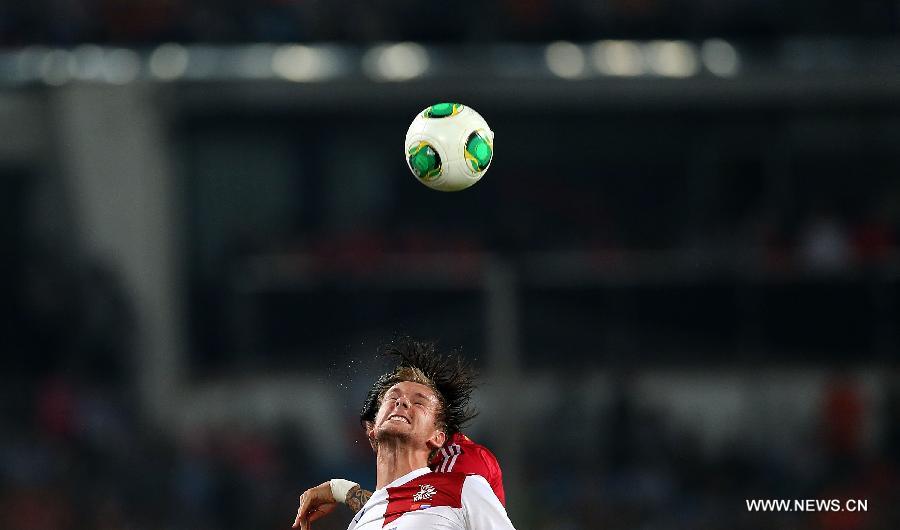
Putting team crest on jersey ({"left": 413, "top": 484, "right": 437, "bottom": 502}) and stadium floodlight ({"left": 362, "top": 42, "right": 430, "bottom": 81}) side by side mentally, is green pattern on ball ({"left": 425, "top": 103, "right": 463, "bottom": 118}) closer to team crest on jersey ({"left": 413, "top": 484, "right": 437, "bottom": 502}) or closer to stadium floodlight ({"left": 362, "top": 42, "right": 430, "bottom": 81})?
team crest on jersey ({"left": 413, "top": 484, "right": 437, "bottom": 502})

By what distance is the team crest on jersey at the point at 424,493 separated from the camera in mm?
5664

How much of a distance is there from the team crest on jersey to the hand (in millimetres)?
392

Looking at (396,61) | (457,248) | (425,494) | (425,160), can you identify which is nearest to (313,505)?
(425,494)

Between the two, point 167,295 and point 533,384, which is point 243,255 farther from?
point 533,384

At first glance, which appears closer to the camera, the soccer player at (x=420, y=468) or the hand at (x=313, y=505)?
the soccer player at (x=420, y=468)

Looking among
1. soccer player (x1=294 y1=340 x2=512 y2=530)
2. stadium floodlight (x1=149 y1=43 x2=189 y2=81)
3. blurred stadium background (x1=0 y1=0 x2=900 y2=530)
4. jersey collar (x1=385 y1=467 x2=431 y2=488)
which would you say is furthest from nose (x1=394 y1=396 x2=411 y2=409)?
stadium floodlight (x1=149 y1=43 x2=189 y2=81)

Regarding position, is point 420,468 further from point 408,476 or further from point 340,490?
point 340,490

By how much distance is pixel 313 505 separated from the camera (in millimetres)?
5809

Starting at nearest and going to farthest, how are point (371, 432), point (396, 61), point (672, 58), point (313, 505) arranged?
point (313, 505) → point (371, 432) → point (672, 58) → point (396, 61)

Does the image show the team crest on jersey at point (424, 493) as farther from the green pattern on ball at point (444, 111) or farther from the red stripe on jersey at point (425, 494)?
the green pattern on ball at point (444, 111)

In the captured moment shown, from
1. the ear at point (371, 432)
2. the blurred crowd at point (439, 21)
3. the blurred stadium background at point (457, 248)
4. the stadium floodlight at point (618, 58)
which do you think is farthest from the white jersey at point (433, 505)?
the blurred crowd at point (439, 21)

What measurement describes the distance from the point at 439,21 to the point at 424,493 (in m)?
10.0

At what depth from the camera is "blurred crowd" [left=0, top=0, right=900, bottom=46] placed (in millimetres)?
15000

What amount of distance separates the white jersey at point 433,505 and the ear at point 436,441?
4.0 inches
